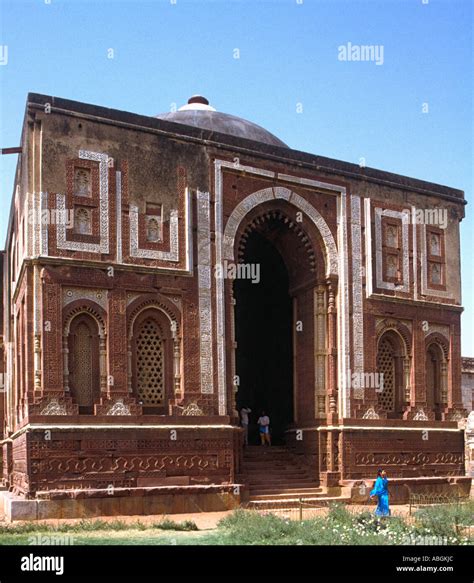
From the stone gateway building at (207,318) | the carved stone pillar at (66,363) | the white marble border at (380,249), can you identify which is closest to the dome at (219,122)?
the stone gateway building at (207,318)

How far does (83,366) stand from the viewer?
55.3ft

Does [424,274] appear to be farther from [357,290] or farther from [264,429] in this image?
[264,429]

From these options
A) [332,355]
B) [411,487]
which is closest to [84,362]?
[332,355]

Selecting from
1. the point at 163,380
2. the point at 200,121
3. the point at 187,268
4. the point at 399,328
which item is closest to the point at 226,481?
the point at 163,380

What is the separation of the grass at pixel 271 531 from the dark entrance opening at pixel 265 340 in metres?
7.99

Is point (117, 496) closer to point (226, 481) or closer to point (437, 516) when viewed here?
point (226, 481)

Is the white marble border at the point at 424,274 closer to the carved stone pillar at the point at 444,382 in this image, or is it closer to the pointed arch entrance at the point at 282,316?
the carved stone pillar at the point at 444,382

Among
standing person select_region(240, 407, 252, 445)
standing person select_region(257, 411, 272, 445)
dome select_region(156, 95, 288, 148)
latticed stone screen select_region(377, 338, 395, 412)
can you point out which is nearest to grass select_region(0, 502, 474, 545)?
latticed stone screen select_region(377, 338, 395, 412)

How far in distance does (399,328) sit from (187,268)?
20.0 feet

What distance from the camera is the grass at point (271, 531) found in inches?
473

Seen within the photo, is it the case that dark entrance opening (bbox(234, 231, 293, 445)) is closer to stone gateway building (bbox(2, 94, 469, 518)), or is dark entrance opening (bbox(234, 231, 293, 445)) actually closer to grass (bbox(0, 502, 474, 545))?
stone gateway building (bbox(2, 94, 469, 518))

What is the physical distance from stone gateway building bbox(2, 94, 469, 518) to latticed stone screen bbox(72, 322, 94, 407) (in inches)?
1.2

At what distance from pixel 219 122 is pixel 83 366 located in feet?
27.5

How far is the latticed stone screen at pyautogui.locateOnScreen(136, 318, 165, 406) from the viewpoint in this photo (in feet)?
57.7
